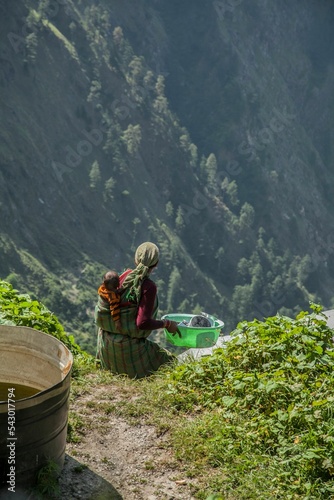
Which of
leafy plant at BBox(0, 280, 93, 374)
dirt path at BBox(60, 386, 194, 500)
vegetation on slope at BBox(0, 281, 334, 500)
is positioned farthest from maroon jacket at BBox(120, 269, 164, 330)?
dirt path at BBox(60, 386, 194, 500)

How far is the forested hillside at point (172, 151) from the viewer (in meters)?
78.7

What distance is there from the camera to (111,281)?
15.7 feet

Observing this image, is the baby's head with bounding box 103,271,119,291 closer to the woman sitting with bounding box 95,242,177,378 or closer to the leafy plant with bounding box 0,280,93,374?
the woman sitting with bounding box 95,242,177,378

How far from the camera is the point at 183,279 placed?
89.4m

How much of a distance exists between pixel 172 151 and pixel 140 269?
99.6 metres

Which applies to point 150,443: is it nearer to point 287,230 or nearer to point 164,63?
point 287,230

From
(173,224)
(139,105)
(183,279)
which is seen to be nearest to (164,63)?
(139,105)

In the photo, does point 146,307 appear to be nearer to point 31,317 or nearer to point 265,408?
point 31,317

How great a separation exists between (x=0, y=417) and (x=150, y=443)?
4.04 ft

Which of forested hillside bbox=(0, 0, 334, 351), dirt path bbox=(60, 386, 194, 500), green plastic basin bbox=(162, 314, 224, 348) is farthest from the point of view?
forested hillside bbox=(0, 0, 334, 351)

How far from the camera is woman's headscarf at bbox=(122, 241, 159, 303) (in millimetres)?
4809

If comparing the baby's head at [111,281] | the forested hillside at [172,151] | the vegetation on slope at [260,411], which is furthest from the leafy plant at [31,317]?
the forested hillside at [172,151]

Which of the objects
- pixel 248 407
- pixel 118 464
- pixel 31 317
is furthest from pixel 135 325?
pixel 118 464

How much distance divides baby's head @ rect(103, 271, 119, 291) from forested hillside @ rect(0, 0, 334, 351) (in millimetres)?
56820
